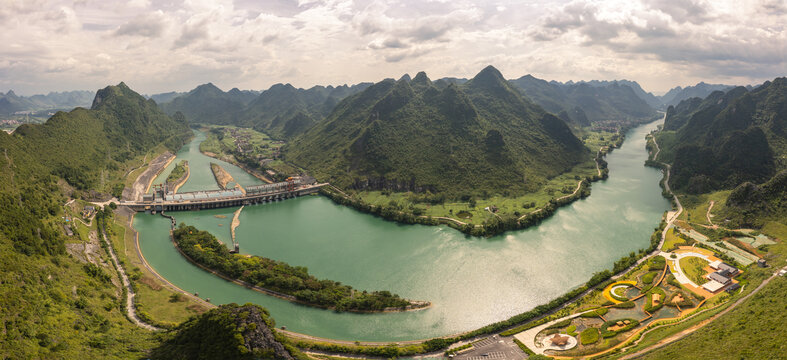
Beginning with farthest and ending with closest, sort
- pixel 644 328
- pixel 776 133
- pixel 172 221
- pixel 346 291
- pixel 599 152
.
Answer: pixel 599 152
pixel 776 133
pixel 172 221
pixel 346 291
pixel 644 328

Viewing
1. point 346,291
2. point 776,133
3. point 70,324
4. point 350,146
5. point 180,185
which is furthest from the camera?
point 350,146

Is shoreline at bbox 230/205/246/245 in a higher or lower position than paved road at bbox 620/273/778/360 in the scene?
higher

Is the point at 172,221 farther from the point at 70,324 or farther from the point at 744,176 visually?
the point at 744,176

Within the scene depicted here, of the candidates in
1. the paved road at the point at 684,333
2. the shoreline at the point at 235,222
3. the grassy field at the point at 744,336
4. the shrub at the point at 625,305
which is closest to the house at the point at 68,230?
the shoreline at the point at 235,222

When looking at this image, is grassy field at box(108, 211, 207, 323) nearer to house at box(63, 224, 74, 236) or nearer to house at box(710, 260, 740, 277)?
house at box(63, 224, 74, 236)

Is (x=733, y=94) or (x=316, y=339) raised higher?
(x=733, y=94)

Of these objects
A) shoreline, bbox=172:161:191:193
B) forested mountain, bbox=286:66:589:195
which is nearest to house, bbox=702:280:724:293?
forested mountain, bbox=286:66:589:195

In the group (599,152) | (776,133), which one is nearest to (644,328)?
(776,133)

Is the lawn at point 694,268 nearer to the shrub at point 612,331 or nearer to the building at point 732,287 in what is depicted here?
the building at point 732,287
